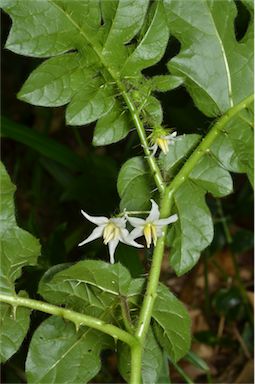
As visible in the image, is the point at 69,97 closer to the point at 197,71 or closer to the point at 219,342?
the point at 197,71

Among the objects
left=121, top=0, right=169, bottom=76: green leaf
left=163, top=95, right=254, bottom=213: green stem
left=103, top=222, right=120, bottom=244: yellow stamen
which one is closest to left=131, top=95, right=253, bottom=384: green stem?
left=163, top=95, right=254, bottom=213: green stem

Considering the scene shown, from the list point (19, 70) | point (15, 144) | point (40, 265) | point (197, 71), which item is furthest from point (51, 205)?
point (197, 71)

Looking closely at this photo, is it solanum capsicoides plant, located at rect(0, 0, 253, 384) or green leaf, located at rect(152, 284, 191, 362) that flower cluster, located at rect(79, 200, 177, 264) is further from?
green leaf, located at rect(152, 284, 191, 362)

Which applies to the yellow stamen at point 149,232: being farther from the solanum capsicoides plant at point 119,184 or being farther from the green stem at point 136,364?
the green stem at point 136,364

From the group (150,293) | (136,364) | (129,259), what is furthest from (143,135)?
(129,259)

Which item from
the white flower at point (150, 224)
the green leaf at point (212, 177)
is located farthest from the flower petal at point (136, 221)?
the green leaf at point (212, 177)
